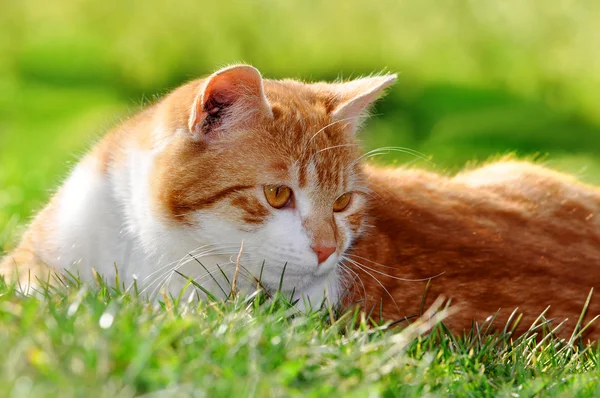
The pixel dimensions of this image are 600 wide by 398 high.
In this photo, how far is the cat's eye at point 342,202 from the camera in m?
3.33

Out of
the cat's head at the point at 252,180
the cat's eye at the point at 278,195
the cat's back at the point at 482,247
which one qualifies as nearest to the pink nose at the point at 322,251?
the cat's head at the point at 252,180

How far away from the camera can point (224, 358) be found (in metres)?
2.22

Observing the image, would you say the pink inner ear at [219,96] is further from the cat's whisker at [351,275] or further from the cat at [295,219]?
the cat's whisker at [351,275]

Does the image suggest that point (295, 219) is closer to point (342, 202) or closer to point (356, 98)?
point (342, 202)

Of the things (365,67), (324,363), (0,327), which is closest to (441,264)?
(324,363)

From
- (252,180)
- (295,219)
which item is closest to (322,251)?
(295,219)

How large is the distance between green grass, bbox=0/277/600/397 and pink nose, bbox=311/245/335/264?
23 centimetres

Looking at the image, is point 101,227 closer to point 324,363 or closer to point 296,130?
point 296,130

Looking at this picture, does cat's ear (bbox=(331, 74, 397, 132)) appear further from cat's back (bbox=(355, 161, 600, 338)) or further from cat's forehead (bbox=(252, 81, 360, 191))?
cat's back (bbox=(355, 161, 600, 338))

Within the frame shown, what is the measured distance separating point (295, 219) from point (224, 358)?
0.93m

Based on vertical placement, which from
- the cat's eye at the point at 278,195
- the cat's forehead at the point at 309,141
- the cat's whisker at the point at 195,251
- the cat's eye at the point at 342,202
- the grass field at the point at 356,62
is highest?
the cat's forehead at the point at 309,141

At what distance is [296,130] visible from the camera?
322cm

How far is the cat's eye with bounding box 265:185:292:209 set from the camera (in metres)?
3.07

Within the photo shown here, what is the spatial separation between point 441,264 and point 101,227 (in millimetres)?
1424
